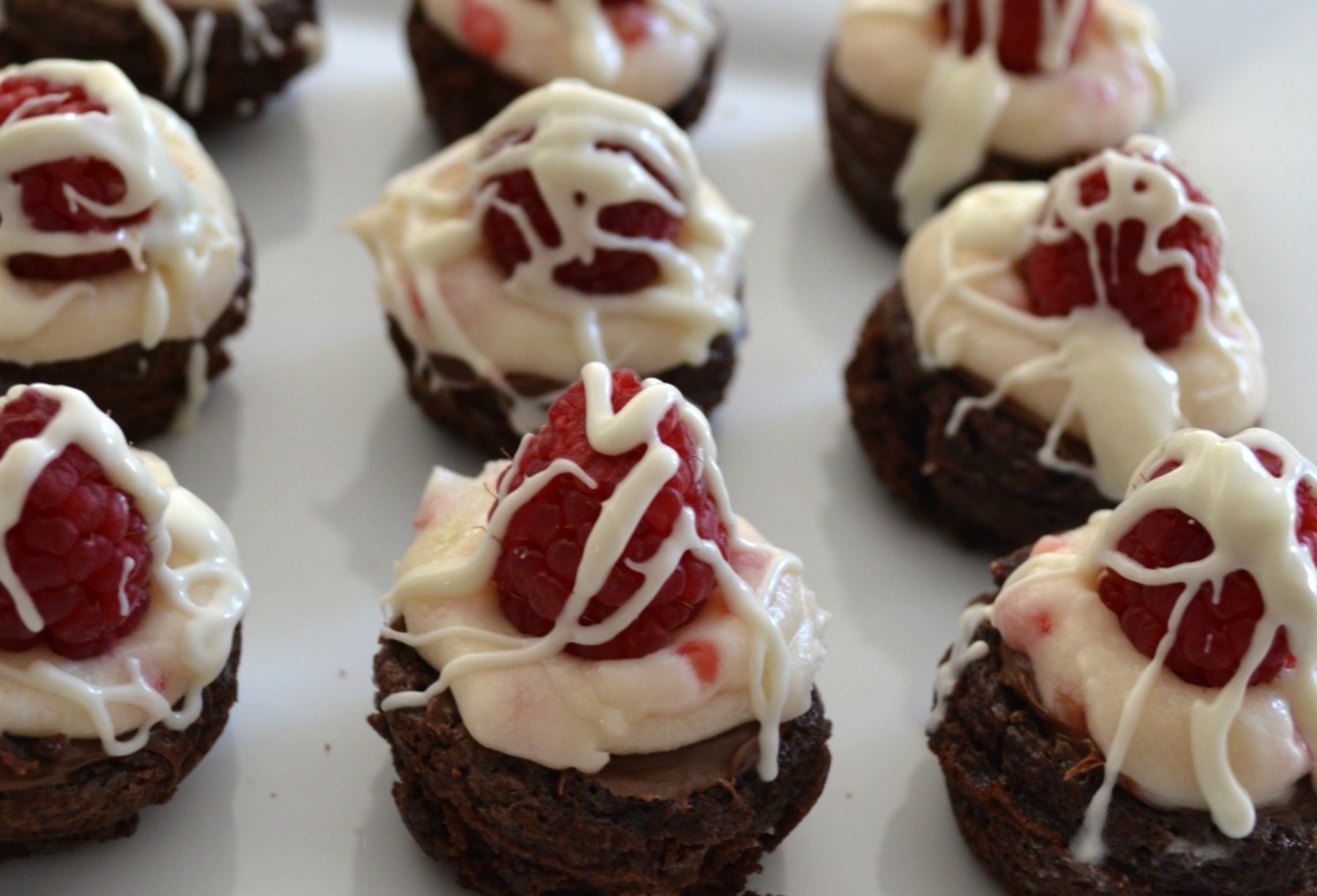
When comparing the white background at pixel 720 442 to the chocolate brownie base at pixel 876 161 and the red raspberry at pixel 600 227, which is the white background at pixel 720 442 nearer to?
the chocolate brownie base at pixel 876 161

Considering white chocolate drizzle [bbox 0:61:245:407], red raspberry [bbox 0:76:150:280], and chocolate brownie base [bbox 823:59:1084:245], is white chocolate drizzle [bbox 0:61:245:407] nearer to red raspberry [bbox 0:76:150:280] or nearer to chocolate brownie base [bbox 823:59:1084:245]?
red raspberry [bbox 0:76:150:280]

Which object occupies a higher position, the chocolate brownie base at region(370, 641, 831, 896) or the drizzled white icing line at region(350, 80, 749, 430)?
the drizzled white icing line at region(350, 80, 749, 430)

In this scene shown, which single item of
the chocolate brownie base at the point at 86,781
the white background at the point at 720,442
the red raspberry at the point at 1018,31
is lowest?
the white background at the point at 720,442

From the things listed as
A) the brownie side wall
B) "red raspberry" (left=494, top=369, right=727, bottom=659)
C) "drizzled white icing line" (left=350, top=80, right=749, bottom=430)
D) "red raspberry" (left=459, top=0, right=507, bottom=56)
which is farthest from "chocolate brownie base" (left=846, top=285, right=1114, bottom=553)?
Answer: "red raspberry" (left=459, top=0, right=507, bottom=56)

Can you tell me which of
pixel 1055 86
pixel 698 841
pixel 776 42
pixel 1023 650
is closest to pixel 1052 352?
pixel 1023 650

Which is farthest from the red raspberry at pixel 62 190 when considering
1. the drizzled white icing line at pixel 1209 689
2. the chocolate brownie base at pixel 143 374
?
the drizzled white icing line at pixel 1209 689
